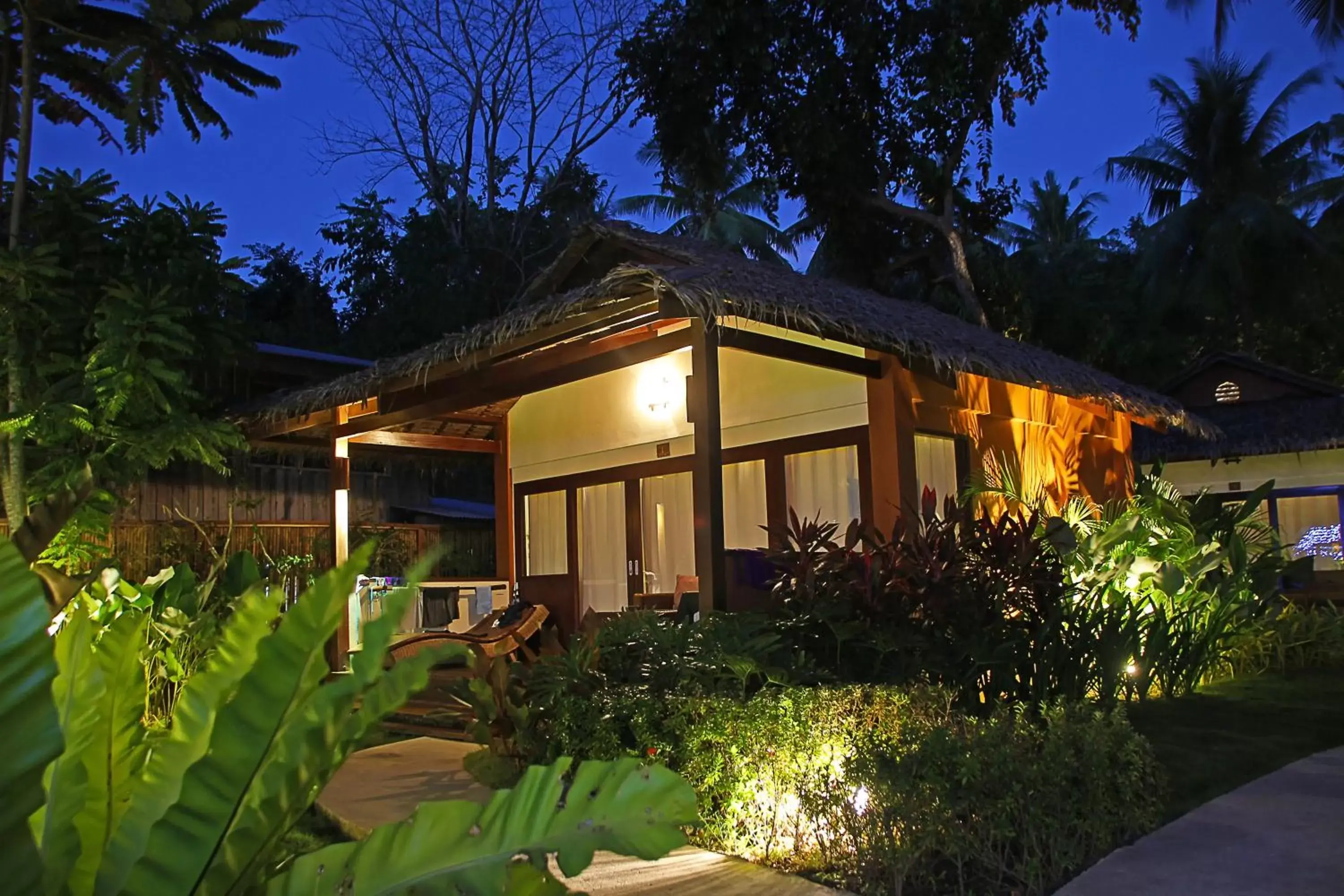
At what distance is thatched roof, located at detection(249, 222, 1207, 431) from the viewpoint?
6.02 meters

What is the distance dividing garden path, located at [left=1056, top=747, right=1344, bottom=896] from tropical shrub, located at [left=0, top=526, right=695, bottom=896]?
2.58 meters

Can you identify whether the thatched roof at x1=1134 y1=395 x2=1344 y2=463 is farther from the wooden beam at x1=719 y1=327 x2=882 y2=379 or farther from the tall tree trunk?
the tall tree trunk

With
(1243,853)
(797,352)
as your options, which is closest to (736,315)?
(797,352)

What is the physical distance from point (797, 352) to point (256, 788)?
6571mm

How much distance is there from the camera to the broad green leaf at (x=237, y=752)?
0.97 meters

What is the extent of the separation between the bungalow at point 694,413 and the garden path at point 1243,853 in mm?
2921

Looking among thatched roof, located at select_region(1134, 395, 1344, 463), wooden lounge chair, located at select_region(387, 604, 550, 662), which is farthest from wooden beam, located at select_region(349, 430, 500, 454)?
thatched roof, located at select_region(1134, 395, 1344, 463)

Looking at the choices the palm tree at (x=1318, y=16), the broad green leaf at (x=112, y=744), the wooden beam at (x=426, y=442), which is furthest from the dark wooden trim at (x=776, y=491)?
the palm tree at (x=1318, y=16)

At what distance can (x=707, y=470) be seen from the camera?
6312 millimetres

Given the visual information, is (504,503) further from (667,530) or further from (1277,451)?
(1277,451)

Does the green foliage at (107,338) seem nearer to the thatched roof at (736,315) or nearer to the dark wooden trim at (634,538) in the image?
the thatched roof at (736,315)

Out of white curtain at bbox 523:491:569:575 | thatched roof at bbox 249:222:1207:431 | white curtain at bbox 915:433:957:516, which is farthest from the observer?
white curtain at bbox 523:491:569:575

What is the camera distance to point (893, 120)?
17.5m

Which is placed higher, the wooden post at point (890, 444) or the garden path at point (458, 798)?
the wooden post at point (890, 444)
